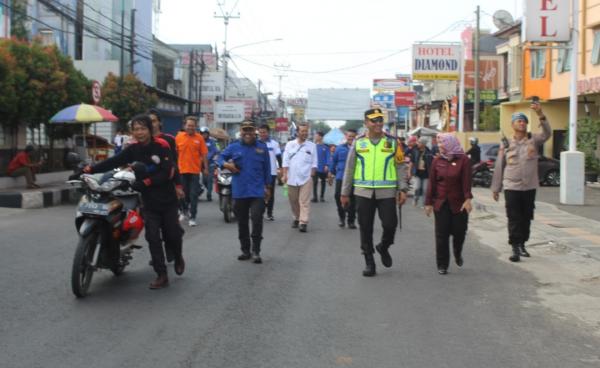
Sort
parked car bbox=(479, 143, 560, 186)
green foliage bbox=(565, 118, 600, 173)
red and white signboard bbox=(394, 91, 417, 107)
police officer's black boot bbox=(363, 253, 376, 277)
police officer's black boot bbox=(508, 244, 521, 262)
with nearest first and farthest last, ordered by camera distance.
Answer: police officer's black boot bbox=(363, 253, 376, 277) → police officer's black boot bbox=(508, 244, 521, 262) → green foliage bbox=(565, 118, 600, 173) → parked car bbox=(479, 143, 560, 186) → red and white signboard bbox=(394, 91, 417, 107)

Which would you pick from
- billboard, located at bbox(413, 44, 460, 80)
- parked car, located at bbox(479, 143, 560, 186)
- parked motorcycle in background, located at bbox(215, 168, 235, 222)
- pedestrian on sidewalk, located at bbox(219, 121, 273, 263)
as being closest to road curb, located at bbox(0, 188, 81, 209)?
parked motorcycle in background, located at bbox(215, 168, 235, 222)

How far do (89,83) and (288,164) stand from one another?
514 inches

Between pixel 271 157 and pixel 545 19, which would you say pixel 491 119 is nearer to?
pixel 545 19

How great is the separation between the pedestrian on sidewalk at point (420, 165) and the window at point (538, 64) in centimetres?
1398

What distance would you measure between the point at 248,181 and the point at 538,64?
24.4 meters

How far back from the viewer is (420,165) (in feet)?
56.7

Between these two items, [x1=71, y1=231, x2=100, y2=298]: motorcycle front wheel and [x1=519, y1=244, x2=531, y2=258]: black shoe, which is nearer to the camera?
[x1=71, y1=231, x2=100, y2=298]: motorcycle front wheel

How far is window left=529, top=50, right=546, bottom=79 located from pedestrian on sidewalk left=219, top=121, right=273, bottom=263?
23471 mm

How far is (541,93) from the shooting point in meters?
30.0

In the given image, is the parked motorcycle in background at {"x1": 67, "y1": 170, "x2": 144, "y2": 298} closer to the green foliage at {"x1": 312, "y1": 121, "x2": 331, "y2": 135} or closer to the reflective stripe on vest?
the reflective stripe on vest

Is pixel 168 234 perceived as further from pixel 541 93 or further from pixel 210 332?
pixel 541 93

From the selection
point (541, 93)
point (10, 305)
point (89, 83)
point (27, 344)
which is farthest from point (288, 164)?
point (541, 93)

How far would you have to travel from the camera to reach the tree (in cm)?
3225

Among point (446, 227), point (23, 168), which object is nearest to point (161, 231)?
point (446, 227)
